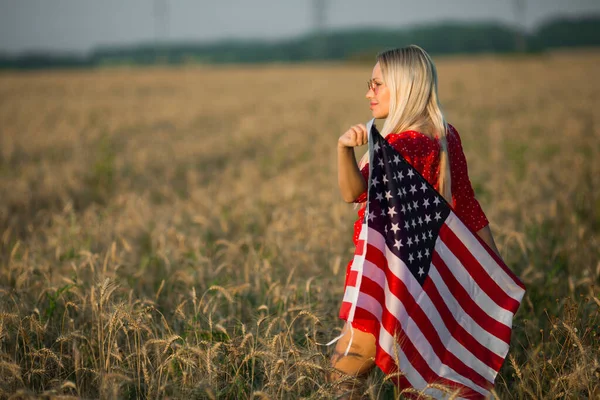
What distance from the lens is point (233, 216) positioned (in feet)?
18.1

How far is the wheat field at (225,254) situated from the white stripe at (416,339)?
210 mm

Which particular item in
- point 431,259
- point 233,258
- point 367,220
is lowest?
point 233,258

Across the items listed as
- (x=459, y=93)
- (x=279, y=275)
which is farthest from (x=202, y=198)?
(x=459, y=93)

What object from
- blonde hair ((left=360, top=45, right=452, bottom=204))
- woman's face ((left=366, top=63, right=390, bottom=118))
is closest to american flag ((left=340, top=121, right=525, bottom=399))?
blonde hair ((left=360, top=45, right=452, bottom=204))

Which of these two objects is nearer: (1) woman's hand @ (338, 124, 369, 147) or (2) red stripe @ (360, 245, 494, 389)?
(1) woman's hand @ (338, 124, 369, 147)

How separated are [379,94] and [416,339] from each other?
1.17 m

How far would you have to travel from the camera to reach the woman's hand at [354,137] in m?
2.06

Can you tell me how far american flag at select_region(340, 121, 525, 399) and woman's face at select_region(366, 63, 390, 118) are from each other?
0.31 m

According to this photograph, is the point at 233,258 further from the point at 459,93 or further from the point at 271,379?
the point at 459,93

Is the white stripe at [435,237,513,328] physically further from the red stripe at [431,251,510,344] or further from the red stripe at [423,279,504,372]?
the red stripe at [423,279,504,372]

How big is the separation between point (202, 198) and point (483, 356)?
176 inches

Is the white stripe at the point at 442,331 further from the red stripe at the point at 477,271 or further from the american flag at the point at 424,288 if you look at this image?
the red stripe at the point at 477,271

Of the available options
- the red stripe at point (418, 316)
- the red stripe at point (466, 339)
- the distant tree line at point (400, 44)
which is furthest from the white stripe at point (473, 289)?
the distant tree line at point (400, 44)

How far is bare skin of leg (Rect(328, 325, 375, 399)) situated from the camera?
2264 millimetres
